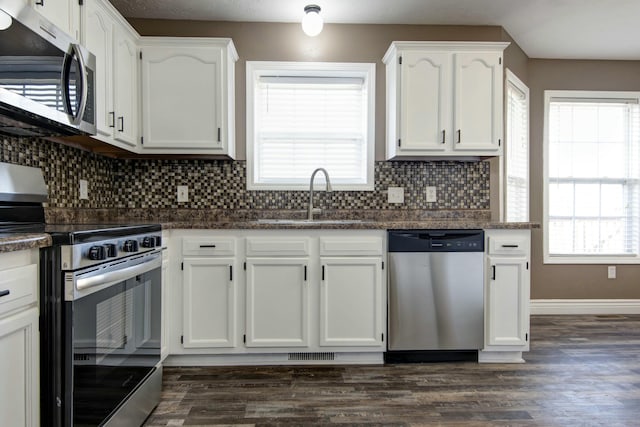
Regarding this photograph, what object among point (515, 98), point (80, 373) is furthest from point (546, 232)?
point (80, 373)

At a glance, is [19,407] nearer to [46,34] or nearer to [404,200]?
[46,34]

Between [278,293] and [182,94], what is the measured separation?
150cm

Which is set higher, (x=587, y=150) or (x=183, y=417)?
(x=587, y=150)

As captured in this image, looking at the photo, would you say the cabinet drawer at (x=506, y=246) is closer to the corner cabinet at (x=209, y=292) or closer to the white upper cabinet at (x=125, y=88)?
the corner cabinet at (x=209, y=292)

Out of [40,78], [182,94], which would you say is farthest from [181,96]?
[40,78]

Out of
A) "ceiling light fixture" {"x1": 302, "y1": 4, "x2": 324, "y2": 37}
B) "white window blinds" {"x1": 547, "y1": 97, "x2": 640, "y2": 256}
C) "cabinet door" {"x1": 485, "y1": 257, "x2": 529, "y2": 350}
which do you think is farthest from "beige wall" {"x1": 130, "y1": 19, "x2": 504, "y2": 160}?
"white window blinds" {"x1": 547, "y1": 97, "x2": 640, "y2": 256}

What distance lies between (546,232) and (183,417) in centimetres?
351

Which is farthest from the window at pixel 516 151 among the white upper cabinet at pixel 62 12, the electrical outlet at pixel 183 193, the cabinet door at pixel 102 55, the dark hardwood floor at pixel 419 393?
the white upper cabinet at pixel 62 12

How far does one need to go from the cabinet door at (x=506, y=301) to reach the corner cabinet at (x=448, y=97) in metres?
0.83

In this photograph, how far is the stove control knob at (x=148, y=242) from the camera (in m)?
1.84

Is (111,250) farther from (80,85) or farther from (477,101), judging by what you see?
(477,101)

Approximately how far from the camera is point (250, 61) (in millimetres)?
3051

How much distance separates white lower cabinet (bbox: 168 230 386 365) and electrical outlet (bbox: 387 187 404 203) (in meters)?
0.71

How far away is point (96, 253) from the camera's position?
1379mm
